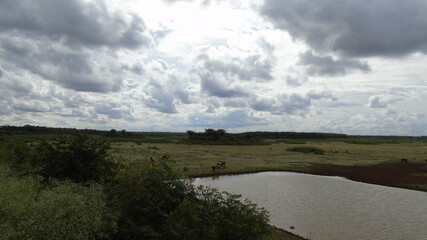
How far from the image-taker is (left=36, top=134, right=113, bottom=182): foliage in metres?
17.4

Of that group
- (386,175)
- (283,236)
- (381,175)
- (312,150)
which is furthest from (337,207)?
(312,150)

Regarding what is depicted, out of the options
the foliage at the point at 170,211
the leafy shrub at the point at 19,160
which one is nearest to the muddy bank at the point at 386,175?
the foliage at the point at 170,211

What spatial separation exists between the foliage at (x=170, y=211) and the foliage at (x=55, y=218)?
0.95 meters

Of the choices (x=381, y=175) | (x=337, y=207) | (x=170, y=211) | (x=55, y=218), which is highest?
(x=55, y=218)

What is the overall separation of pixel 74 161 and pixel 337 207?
62.6 feet

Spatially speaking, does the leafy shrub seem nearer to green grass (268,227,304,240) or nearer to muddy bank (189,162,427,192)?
green grass (268,227,304,240)

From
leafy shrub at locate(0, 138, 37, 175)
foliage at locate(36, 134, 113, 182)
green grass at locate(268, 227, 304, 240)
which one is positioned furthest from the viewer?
foliage at locate(36, 134, 113, 182)

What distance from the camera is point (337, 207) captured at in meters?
23.4

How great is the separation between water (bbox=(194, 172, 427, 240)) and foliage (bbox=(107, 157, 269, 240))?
717 cm

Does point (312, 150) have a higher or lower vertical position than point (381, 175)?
higher


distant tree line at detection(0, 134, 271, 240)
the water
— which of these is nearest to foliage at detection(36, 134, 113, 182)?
distant tree line at detection(0, 134, 271, 240)

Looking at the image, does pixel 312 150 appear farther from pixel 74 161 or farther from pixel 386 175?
pixel 74 161

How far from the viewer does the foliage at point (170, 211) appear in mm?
10812

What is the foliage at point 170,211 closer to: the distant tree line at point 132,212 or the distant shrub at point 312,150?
the distant tree line at point 132,212
